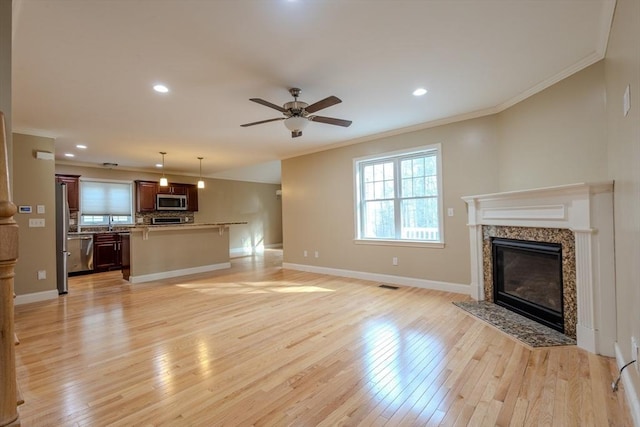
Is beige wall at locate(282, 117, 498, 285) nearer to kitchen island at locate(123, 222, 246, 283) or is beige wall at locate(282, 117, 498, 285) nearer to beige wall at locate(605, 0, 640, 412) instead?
kitchen island at locate(123, 222, 246, 283)

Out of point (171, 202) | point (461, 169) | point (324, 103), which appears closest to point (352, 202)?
point (461, 169)

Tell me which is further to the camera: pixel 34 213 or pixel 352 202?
pixel 352 202

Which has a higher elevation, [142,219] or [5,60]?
[5,60]

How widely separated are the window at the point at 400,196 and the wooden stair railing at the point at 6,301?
4.57 metres

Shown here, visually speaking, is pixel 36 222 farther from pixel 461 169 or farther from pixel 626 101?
pixel 626 101

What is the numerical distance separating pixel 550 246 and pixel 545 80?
178 cm

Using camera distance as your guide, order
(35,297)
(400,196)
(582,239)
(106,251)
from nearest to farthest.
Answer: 1. (582,239)
2. (35,297)
3. (400,196)
4. (106,251)

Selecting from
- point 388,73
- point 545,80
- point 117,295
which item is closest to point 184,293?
point 117,295

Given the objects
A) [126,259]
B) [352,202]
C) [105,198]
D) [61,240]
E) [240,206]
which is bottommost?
[126,259]

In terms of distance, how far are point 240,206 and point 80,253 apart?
183 inches

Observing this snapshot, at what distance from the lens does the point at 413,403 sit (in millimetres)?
1857

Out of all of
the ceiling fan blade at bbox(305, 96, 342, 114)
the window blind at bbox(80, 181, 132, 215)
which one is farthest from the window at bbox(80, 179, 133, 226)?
the ceiling fan blade at bbox(305, 96, 342, 114)

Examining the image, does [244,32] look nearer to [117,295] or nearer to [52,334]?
[52,334]

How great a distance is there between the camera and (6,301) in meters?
0.94
